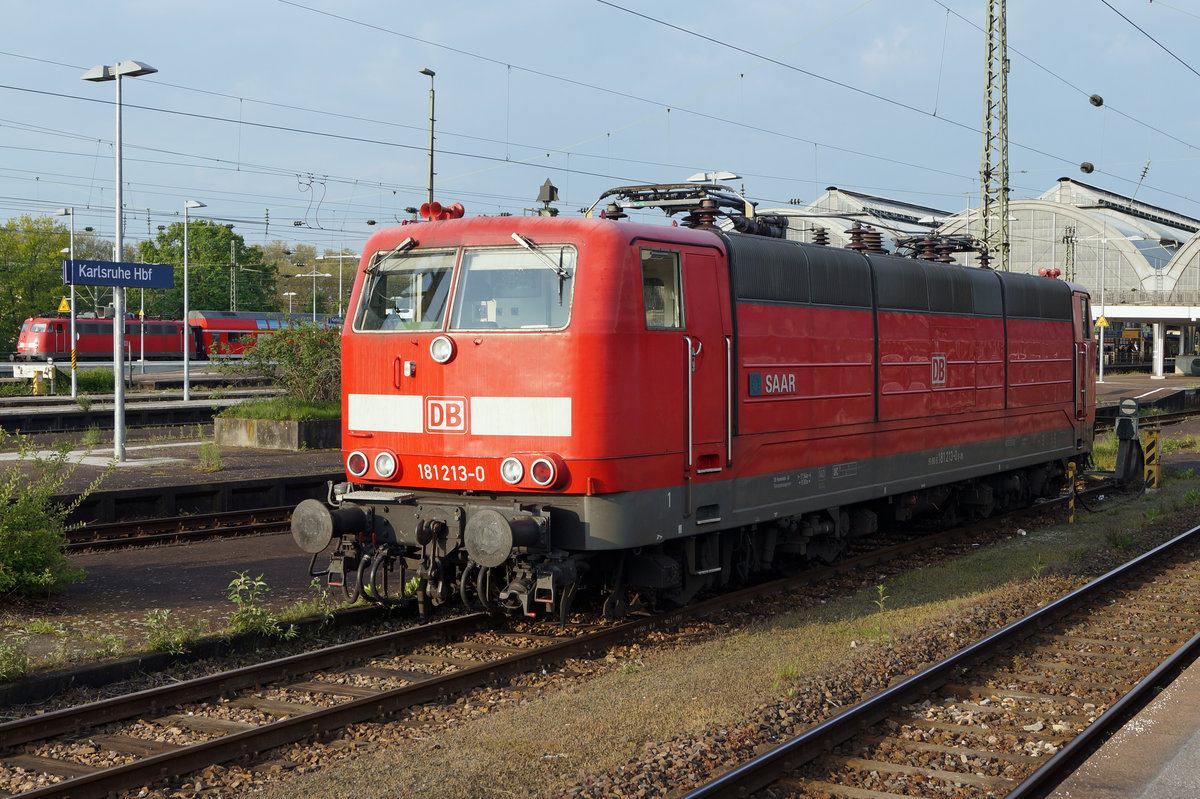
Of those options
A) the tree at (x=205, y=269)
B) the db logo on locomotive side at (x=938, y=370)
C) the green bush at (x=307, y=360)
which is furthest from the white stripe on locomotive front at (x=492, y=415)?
the tree at (x=205, y=269)

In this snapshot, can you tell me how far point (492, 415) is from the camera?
8.71 m

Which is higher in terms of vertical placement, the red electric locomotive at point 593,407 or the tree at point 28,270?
the tree at point 28,270

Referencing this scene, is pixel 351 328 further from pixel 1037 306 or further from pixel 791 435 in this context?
pixel 1037 306

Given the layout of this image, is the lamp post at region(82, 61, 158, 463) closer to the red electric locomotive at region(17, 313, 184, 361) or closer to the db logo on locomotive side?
the db logo on locomotive side

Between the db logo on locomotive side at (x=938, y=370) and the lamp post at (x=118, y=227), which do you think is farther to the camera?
the lamp post at (x=118, y=227)

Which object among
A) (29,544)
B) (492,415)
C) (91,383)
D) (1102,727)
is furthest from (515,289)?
(91,383)

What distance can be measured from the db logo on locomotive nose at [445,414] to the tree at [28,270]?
190ft

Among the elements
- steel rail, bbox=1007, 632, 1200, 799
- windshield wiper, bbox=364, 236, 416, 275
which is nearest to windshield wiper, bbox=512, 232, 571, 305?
windshield wiper, bbox=364, 236, 416, 275

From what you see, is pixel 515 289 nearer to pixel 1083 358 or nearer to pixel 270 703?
pixel 270 703

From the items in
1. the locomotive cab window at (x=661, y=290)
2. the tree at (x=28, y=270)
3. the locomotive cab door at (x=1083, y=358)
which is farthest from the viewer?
the tree at (x=28, y=270)

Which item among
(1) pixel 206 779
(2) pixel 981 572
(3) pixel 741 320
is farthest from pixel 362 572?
(2) pixel 981 572

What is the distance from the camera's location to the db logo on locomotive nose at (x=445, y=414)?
8.86 m

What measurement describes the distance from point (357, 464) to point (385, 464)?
34 centimetres

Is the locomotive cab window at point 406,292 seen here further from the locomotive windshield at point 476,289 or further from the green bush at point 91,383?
the green bush at point 91,383
